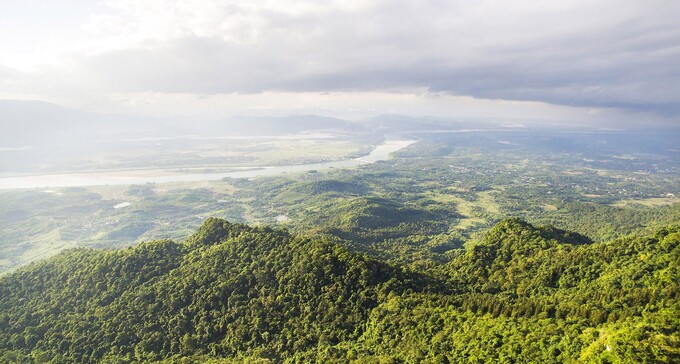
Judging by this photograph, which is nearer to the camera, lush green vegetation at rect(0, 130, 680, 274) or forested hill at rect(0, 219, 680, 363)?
forested hill at rect(0, 219, 680, 363)

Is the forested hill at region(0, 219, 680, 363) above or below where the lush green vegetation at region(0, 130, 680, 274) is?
above

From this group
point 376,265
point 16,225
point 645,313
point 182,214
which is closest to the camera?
point 645,313

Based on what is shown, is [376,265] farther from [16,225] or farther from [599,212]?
[16,225]

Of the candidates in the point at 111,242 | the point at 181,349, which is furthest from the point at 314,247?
the point at 111,242

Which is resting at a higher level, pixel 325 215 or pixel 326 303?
pixel 326 303

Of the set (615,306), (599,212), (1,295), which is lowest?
(599,212)

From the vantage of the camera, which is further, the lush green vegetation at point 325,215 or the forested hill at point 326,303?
the lush green vegetation at point 325,215

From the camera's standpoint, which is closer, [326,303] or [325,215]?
[326,303]

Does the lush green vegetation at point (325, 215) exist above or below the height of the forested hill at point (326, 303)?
below
